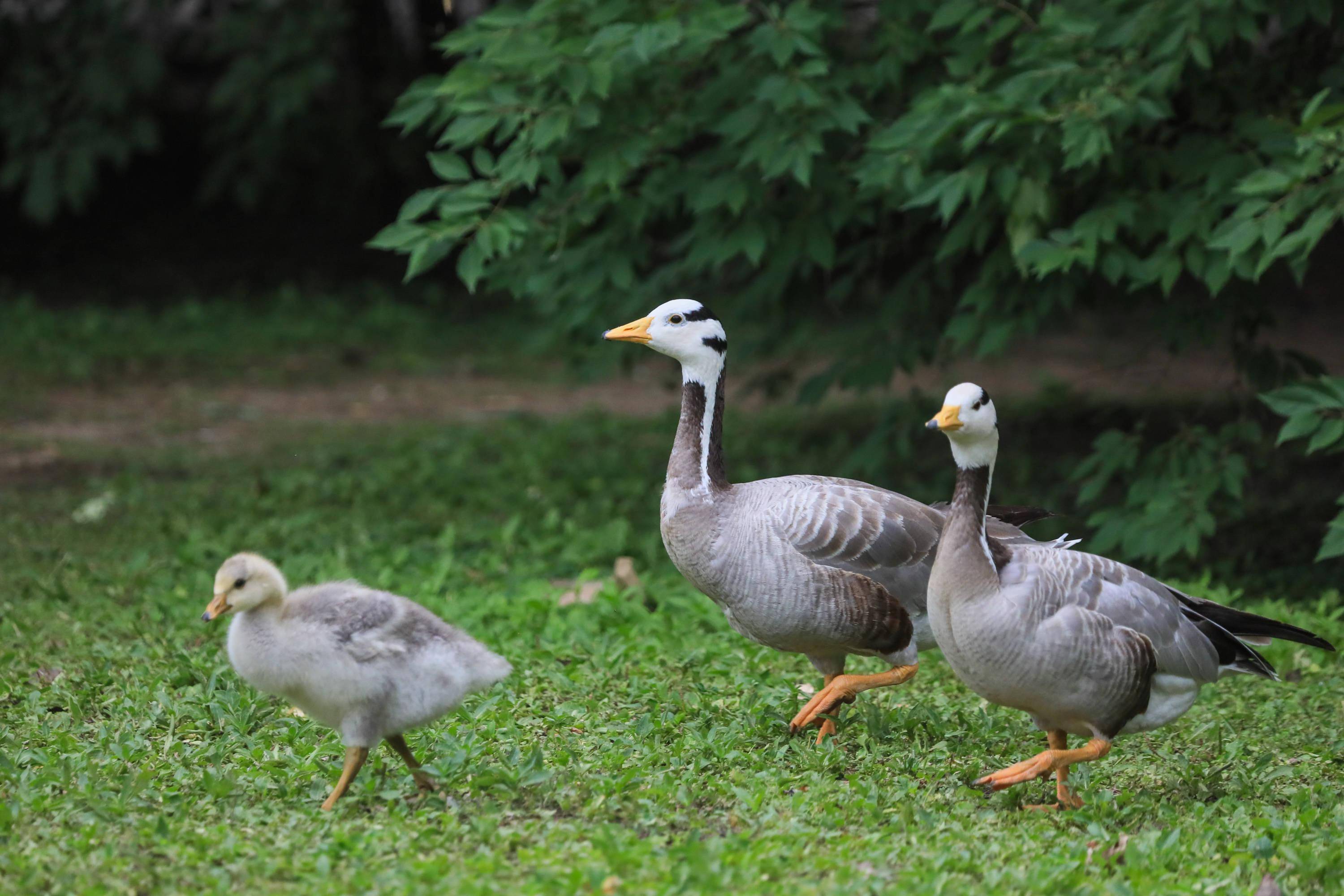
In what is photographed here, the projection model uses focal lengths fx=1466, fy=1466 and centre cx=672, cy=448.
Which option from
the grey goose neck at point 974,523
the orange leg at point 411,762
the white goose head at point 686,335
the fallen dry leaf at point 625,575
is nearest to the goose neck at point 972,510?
the grey goose neck at point 974,523

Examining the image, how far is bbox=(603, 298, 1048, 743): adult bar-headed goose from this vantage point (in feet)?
17.7

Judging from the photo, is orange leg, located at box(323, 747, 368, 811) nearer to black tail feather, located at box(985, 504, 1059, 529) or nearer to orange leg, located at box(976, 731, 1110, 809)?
orange leg, located at box(976, 731, 1110, 809)

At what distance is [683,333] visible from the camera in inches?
227

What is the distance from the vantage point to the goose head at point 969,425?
4.57m

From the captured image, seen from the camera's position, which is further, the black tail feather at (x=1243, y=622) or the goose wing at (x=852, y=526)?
the goose wing at (x=852, y=526)

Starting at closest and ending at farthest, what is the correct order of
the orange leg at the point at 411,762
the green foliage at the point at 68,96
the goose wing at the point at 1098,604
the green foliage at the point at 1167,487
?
the orange leg at the point at 411,762 < the goose wing at the point at 1098,604 < the green foliage at the point at 1167,487 < the green foliage at the point at 68,96

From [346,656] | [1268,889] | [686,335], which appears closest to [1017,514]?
[686,335]

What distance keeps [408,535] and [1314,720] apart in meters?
5.07

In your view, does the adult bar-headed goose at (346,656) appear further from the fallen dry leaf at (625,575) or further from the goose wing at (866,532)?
the fallen dry leaf at (625,575)

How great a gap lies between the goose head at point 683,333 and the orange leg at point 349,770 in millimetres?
2057

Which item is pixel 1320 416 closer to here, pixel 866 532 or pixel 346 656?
pixel 866 532

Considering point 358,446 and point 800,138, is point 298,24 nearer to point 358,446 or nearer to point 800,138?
point 358,446

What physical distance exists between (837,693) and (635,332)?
1592 mm

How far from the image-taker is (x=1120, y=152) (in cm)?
729
